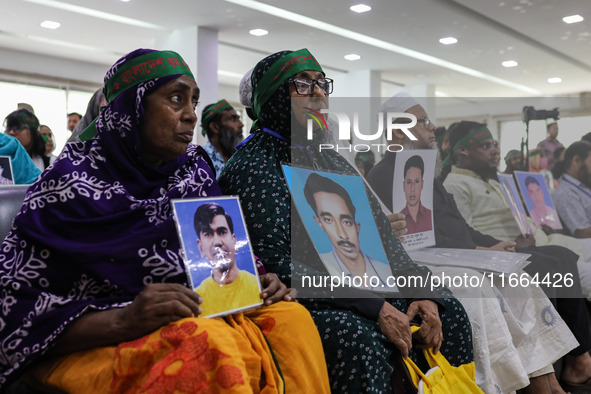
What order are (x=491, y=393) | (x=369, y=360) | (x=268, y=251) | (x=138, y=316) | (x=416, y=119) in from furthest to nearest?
(x=416, y=119)
(x=491, y=393)
(x=268, y=251)
(x=369, y=360)
(x=138, y=316)

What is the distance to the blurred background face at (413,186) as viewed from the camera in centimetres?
205

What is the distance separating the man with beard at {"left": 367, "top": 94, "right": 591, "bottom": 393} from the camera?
206 cm

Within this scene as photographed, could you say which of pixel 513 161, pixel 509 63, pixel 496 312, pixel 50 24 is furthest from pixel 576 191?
pixel 509 63

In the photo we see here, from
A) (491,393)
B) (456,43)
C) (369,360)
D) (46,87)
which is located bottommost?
(491,393)

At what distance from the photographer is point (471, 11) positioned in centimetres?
748

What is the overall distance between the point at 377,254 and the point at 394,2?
5764 millimetres

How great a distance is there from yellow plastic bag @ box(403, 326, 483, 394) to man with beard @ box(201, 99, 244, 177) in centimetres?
224

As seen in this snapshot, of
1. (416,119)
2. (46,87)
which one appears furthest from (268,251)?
(46,87)

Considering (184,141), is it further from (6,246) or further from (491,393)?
(491,393)

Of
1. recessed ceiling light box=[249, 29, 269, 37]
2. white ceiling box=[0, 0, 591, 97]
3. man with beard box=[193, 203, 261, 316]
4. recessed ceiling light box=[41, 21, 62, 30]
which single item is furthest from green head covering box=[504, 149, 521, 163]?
recessed ceiling light box=[41, 21, 62, 30]

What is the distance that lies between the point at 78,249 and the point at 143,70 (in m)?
0.51

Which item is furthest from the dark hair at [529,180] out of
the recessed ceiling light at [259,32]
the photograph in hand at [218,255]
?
the recessed ceiling light at [259,32]

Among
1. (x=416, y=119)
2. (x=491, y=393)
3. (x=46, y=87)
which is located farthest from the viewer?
(x=46, y=87)

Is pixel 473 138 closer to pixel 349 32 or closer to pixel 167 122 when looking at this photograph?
pixel 167 122
